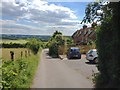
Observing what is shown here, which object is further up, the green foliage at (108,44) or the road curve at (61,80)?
the green foliage at (108,44)

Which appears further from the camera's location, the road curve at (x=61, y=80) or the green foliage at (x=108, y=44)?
the road curve at (x=61, y=80)

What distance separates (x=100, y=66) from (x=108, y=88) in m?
1.77

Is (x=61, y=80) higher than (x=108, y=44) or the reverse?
the reverse

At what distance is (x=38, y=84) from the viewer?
41.8ft

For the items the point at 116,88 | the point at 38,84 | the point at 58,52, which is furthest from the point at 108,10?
the point at 58,52

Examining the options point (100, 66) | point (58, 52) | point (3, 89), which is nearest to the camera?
point (3, 89)

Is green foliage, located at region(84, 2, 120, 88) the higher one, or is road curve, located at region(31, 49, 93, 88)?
green foliage, located at region(84, 2, 120, 88)

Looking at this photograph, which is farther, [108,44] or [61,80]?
[61,80]

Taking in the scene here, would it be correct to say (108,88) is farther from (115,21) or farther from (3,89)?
(3,89)

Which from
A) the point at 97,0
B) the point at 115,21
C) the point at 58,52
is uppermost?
the point at 97,0

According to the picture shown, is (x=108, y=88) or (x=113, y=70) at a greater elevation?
(x=113, y=70)

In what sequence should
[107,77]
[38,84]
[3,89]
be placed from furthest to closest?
[38,84] → [107,77] → [3,89]

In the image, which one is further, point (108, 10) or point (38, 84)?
point (38, 84)

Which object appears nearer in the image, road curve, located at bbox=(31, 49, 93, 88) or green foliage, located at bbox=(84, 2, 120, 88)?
green foliage, located at bbox=(84, 2, 120, 88)
